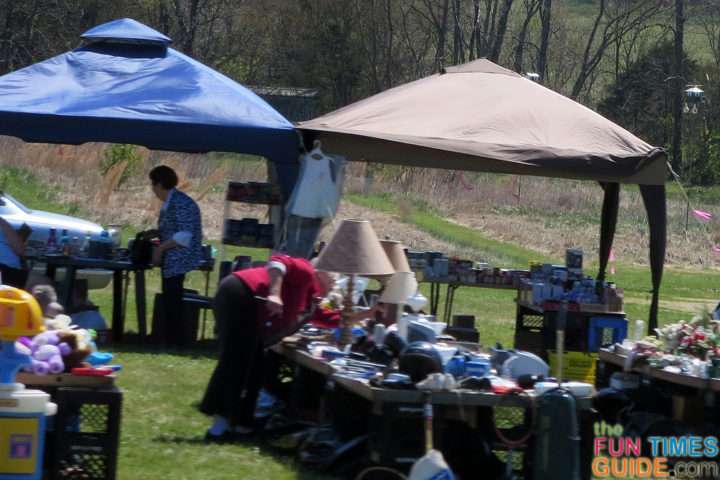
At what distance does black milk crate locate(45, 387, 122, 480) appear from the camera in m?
6.08

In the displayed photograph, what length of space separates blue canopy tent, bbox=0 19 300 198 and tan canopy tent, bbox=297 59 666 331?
0.53m

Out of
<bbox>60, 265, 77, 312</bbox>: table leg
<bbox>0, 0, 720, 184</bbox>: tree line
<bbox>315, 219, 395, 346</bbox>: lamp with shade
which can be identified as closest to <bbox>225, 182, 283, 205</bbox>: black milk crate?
<bbox>60, 265, 77, 312</bbox>: table leg

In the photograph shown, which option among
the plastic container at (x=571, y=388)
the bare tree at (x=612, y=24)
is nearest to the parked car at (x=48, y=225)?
the plastic container at (x=571, y=388)

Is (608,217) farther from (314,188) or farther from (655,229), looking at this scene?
(314,188)

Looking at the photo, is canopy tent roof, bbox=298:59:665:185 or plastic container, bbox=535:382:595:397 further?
canopy tent roof, bbox=298:59:665:185

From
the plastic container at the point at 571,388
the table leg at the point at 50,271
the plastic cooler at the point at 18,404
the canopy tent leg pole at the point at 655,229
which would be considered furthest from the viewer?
the canopy tent leg pole at the point at 655,229

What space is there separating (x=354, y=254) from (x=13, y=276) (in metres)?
3.98

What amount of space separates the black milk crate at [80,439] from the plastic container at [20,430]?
28 cm

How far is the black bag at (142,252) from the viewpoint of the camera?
10.8 meters

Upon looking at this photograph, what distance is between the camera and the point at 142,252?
10.9m

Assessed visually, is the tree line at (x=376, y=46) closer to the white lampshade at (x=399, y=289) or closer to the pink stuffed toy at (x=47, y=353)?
the white lampshade at (x=399, y=289)

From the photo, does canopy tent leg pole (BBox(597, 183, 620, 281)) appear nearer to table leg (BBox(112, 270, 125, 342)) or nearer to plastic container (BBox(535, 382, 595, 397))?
table leg (BBox(112, 270, 125, 342))

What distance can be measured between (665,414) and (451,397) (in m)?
2.07

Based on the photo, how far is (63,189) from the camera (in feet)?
74.6
